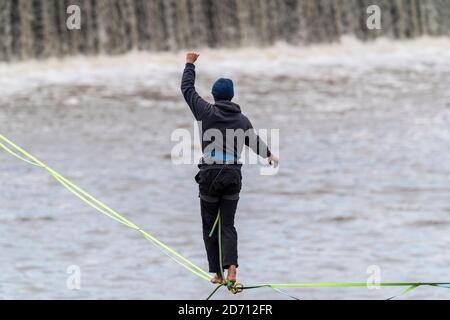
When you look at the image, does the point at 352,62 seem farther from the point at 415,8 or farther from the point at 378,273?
the point at 378,273

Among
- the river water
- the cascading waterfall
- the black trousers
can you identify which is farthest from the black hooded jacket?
the cascading waterfall

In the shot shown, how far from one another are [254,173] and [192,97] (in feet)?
45.5

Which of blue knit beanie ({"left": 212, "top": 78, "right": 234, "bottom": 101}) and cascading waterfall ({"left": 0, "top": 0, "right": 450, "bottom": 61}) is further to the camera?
cascading waterfall ({"left": 0, "top": 0, "right": 450, "bottom": 61})

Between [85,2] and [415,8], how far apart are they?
860 cm

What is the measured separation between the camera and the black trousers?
27.9 feet

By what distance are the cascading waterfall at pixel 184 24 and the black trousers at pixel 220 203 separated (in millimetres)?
21369

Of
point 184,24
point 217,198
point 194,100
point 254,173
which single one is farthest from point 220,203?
point 184,24

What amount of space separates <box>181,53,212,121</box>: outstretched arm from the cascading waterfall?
2135 cm

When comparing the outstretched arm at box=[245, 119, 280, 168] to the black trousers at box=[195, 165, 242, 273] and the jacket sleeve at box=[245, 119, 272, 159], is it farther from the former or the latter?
the black trousers at box=[195, 165, 242, 273]

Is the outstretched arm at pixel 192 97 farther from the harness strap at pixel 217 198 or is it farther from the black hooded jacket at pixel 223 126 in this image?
the harness strap at pixel 217 198

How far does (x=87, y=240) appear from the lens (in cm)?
1789
